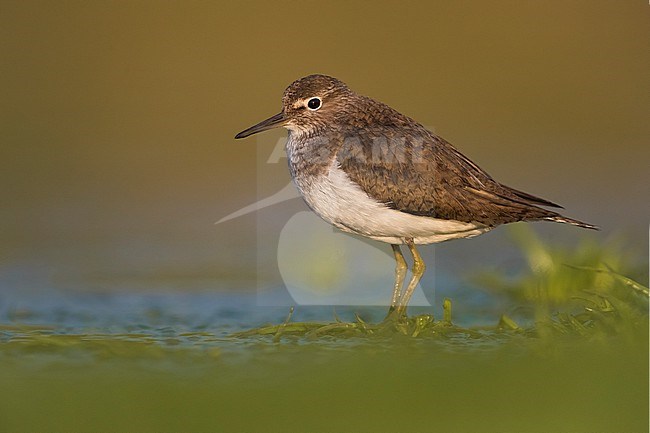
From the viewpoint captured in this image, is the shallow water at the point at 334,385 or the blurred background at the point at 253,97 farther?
the blurred background at the point at 253,97

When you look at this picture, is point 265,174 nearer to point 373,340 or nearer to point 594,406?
point 373,340

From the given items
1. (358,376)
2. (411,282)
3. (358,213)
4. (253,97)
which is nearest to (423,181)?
(358,213)

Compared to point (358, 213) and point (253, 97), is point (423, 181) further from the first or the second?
point (253, 97)

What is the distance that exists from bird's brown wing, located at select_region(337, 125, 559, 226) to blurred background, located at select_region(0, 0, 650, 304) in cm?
335

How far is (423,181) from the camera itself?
7754 mm

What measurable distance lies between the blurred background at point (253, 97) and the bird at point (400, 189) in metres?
3.24

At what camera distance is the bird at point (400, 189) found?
7.69 metres

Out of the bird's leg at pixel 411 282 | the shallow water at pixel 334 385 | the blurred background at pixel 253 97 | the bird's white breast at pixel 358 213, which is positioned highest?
the blurred background at pixel 253 97

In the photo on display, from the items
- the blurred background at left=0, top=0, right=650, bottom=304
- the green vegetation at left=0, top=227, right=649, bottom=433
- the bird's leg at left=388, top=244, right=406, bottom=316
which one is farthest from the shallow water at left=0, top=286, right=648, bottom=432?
the blurred background at left=0, top=0, right=650, bottom=304

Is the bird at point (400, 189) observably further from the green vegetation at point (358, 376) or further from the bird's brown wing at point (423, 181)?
the green vegetation at point (358, 376)

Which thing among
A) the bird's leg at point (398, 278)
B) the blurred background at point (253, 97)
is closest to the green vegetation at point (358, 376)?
the bird's leg at point (398, 278)

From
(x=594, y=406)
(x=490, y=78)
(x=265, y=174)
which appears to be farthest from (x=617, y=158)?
(x=594, y=406)

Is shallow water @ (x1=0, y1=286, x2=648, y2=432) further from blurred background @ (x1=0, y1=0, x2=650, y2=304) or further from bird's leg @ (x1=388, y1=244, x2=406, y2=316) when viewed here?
blurred background @ (x1=0, y1=0, x2=650, y2=304)

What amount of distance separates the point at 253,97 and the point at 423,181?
803cm
